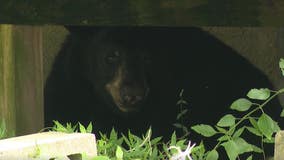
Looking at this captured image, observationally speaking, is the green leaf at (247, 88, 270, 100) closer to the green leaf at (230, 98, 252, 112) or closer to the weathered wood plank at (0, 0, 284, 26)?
the green leaf at (230, 98, 252, 112)

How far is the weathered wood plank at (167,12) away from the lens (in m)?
1.57

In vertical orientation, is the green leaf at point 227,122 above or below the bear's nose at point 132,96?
below

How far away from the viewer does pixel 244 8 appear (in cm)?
157

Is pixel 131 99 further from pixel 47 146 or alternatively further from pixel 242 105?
pixel 47 146

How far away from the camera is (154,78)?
455 cm

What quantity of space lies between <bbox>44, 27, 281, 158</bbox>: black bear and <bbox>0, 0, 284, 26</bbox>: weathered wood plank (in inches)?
107

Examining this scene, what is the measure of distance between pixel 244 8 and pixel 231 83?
3.02 metres

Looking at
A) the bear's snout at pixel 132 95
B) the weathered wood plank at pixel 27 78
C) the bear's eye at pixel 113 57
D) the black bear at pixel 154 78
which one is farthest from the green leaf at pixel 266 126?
the bear's eye at pixel 113 57

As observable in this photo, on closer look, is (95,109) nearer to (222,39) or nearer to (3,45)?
(222,39)

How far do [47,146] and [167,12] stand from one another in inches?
16.4

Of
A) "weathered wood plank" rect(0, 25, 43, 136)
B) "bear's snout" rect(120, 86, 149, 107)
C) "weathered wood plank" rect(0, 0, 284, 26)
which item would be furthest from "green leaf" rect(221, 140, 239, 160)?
"bear's snout" rect(120, 86, 149, 107)

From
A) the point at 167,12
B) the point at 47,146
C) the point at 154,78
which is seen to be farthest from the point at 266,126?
the point at 154,78

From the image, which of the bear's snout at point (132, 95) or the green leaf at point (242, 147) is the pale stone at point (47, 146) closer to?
the green leaf at point (242, 147)

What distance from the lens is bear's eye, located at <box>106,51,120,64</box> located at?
446 centimetres
